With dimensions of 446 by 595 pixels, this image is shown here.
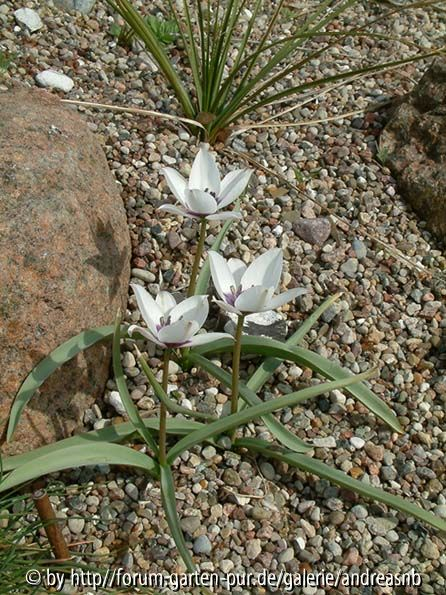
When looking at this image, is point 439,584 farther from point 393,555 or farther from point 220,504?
point 220,504

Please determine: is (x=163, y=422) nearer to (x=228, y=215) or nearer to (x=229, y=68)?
(x=228, y=215)

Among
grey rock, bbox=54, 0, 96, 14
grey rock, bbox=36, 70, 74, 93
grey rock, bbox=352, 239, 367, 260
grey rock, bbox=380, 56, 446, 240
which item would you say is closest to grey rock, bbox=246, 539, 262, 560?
grey rock, bbox=352, 239, 367, 260

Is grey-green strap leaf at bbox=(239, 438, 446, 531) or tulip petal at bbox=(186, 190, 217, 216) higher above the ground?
tulip petal at bbox=(186, 190, 217, 216)

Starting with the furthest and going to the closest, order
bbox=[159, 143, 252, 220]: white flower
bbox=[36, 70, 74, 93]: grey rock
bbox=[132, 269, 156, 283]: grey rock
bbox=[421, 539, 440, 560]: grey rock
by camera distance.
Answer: bbox=[36, 70, 74, 93]: grey rock, bbox=[132, 269, 156, 283]: grey rock, bbox=[421, 539, 440, 560]: grey rock, bbox=[159, 143, 252, 220]: white flower

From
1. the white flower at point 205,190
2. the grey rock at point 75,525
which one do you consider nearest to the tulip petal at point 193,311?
the white flower at point 205,190

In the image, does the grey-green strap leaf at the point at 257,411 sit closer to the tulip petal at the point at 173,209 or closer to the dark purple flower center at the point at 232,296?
the dark purple flower center at the point at 232,296

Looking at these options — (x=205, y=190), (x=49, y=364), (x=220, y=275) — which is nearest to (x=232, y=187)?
(x=205, y=190)

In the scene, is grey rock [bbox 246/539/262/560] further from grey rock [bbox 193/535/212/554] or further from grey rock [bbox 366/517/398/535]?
grey rock [bbox 366/517/398/535]

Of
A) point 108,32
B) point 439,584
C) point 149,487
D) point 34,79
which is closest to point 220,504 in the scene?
point 149,487
